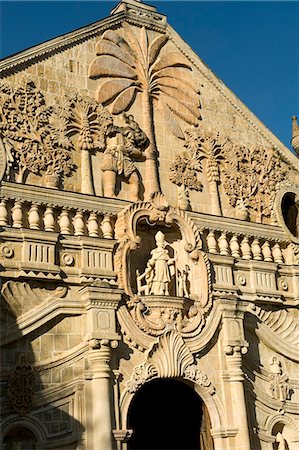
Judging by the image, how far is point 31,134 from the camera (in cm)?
1162

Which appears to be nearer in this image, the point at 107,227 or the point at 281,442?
the point at 107,227

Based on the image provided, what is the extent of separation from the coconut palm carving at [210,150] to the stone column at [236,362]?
209 centimetres

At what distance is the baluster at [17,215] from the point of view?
35.5 feet

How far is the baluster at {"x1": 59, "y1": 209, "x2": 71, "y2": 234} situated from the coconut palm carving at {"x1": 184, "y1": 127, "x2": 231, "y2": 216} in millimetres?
3168

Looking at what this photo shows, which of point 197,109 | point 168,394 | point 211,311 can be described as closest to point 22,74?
point 197,109

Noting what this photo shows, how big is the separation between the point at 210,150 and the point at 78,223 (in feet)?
11.6

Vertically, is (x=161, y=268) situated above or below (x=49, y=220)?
below

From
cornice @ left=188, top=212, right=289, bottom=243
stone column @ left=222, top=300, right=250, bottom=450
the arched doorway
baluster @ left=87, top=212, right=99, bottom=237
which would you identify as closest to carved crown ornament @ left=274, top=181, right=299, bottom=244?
cornice @ left=188, top=212, right=289, bottom=243

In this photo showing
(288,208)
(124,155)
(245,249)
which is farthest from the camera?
(288,208)

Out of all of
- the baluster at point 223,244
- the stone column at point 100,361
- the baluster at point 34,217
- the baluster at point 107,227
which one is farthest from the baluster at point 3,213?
the baluster at point 223,244

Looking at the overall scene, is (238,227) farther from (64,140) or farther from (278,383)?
(64,140)

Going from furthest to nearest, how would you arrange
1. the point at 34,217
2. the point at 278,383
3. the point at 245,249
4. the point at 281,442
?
the point at 245,249, the point at 278,383, the point at 281,442, the point at 34,217

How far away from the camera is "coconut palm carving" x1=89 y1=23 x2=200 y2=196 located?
12875 mm

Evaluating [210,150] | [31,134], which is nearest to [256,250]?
[210,150]
